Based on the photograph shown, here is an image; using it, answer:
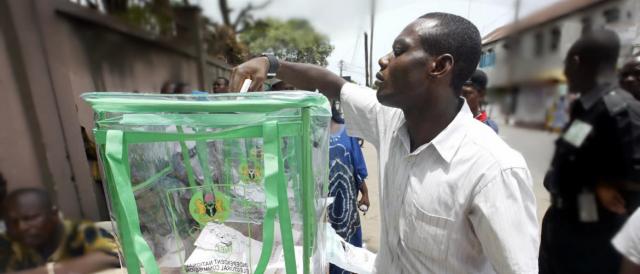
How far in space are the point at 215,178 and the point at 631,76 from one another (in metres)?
1.88

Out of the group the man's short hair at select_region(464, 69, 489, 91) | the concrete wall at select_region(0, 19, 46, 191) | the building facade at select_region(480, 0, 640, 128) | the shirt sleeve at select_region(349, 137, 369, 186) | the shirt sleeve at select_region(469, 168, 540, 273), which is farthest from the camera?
the man's short hair at select_region(464, 69, 489, 91)

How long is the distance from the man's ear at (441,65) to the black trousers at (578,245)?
0.87 metres

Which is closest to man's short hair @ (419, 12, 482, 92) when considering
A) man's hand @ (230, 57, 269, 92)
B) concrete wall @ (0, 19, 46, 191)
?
man's hand @ (230, 57, 269, 92)

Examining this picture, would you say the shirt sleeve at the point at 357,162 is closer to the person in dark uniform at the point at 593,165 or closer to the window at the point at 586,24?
the person in dark uniform at the point at 593,165

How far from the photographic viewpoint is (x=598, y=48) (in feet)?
3.19

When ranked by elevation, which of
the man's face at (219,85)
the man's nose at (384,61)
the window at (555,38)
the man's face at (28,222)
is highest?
the window at (555,38)

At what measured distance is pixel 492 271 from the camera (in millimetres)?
741

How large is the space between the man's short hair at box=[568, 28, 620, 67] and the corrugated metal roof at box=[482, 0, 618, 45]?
0.27 metres

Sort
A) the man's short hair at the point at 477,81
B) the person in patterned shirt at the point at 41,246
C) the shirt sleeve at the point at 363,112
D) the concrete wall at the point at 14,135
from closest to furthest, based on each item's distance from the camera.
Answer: the shirt sleeve at the point at 363,112
the person in patterned shirt at the point at 41,246
the concrete wall at the point at 14,135
the man's short hair at the point at 477,81

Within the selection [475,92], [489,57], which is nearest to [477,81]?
[475,92]

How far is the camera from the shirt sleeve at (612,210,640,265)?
698mm

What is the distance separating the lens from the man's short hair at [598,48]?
0.93 meters

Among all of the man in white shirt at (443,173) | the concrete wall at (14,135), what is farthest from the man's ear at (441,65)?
the concrete wall at (14,135)

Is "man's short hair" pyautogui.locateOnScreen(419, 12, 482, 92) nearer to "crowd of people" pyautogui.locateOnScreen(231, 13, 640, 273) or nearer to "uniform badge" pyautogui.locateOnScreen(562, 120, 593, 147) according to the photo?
"crowd of people" pyautogui.locateOnScreen(231, 13, 640, 273)
